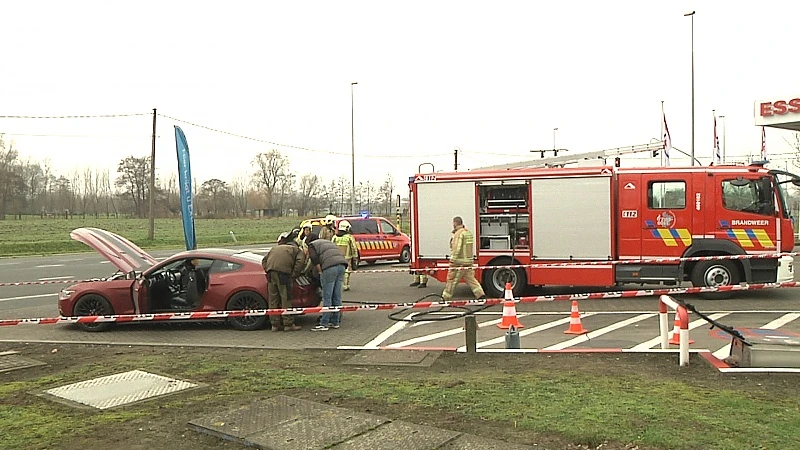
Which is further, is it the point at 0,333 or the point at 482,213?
the point at 482,213

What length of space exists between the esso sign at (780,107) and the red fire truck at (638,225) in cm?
1348

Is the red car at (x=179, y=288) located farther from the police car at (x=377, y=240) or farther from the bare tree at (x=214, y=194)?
the bare tree at (x=214, y=194)

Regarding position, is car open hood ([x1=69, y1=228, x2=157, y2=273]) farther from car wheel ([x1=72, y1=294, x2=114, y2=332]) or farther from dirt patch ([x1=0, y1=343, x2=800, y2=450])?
dirt patch ([x1=0, y1=343, x2=800, y2=450])


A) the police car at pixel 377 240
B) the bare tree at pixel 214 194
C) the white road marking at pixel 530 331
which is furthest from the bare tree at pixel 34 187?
the white road marking at pixel 530 331

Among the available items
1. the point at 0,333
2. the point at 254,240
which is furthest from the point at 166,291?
the point at 254,240

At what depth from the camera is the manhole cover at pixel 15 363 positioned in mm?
8250

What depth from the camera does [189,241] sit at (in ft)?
58.0

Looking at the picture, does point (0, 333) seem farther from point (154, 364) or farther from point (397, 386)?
point (397, 386)

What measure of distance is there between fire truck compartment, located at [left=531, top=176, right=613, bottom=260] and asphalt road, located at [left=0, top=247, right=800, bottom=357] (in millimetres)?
1038

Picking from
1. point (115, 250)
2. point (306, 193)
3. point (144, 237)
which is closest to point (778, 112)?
point (115, 250)

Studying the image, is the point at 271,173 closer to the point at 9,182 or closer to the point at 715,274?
the point at 9,182

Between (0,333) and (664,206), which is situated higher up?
(664,206)

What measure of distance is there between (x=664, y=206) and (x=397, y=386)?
8.80m

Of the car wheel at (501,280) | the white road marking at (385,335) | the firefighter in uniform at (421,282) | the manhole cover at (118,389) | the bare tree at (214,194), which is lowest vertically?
the white road marking at (385,335)
